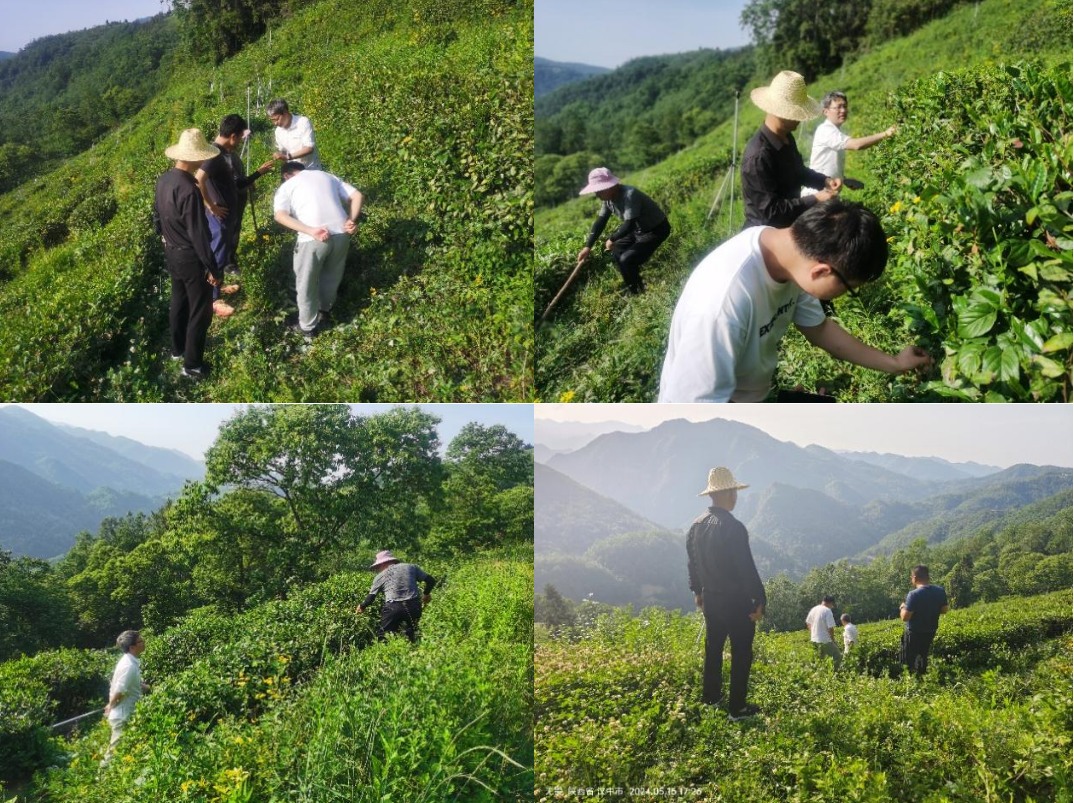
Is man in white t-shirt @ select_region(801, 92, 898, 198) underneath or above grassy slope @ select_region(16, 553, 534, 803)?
above

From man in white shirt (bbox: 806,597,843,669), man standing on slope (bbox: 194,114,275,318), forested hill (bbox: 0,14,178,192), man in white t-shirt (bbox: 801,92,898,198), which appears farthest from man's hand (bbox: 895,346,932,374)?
forested hill (bbox: 0,14,178,192)

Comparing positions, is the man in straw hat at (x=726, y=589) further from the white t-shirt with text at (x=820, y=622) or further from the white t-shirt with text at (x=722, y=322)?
the white t-shirt with text at (x=722, y=322)

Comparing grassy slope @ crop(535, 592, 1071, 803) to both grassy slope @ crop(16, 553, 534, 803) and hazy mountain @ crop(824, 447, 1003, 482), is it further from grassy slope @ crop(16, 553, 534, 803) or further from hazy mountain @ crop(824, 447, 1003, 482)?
hazy mountain @ crop(824, 447, 1003, 482)

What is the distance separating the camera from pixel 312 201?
4652 millimetres

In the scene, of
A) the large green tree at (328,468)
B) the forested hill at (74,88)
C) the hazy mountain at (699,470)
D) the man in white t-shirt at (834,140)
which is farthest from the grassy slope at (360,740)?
the forested hill at (74,88)

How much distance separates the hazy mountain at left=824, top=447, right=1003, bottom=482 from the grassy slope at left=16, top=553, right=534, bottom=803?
6.56 ft

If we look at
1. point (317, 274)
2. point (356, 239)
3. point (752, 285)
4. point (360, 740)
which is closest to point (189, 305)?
point (317, 274)

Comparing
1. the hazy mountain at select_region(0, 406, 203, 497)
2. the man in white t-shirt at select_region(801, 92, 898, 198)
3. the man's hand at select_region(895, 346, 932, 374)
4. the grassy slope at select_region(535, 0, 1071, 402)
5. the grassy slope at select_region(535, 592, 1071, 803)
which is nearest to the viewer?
the man's hand at select_region(895, 346, 932, 374)

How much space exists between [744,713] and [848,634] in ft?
2.08

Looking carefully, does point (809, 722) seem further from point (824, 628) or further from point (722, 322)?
point (722, 322)

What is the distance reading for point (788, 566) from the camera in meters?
3.48

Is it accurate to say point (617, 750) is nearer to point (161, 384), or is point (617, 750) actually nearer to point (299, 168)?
point (161, 384)

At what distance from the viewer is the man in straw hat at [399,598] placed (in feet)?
15.0

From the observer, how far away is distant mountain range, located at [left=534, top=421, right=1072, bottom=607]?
11.5 ft
